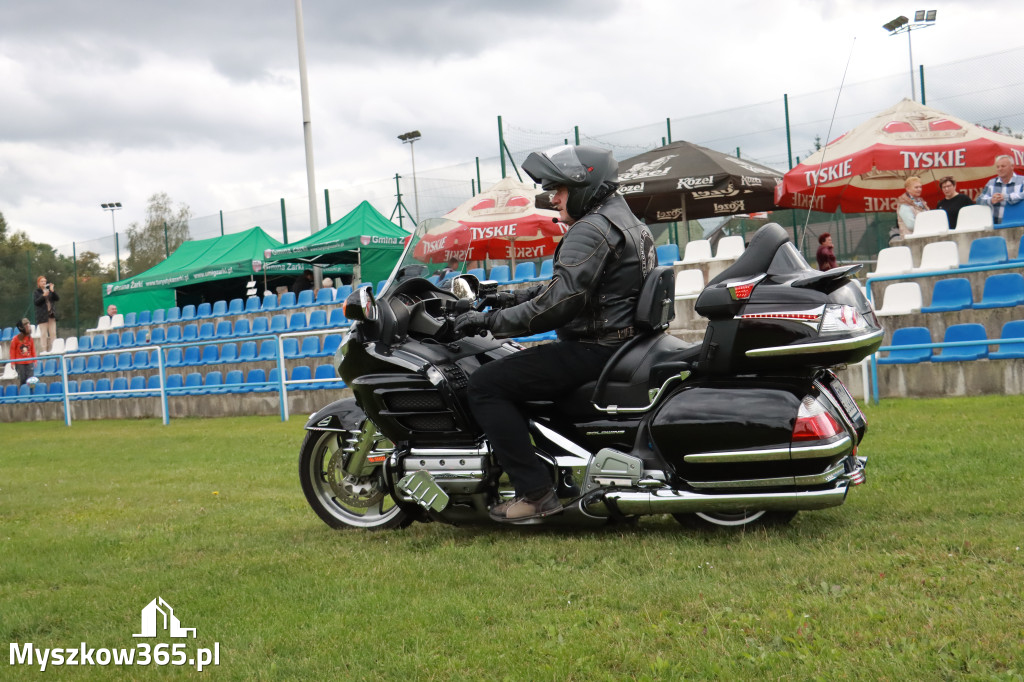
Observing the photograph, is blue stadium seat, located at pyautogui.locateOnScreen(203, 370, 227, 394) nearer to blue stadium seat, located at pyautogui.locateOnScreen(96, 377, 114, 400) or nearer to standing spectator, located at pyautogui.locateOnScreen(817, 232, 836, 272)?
blue stadium seat, located at pyautogui.locateOnScreen(96, 377, 114, 400)

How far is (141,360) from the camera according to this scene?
20.4 meters

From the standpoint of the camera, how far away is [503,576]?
13.4 ft

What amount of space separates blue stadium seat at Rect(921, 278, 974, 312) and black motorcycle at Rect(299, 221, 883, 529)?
676 cm

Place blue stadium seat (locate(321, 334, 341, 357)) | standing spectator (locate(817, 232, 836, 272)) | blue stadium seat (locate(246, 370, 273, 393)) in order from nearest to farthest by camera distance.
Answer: standing spectator (locate(817, 232, 836, 272))
blue stadium seat (locate(246, 370, 273, 393))
blue stadium seat (locate(321, 334, 341, 357))

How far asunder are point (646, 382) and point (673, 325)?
29.4 feet

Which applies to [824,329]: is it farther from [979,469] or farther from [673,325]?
[673,325]

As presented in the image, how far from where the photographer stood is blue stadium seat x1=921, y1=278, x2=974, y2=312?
35.1ft

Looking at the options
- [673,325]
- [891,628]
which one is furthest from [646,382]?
[673,325]

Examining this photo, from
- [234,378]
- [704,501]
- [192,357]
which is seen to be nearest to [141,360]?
[192,357]

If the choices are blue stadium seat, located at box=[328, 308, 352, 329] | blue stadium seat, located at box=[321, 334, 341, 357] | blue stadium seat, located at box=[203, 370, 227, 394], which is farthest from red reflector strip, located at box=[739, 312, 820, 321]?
blue stadium seat, located at box=[328, 308, 352, 329]

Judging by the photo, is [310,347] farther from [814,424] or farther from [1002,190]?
[814,424]

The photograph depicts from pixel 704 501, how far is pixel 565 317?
1008 mm

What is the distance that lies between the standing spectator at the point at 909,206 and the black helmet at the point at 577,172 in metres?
9.38

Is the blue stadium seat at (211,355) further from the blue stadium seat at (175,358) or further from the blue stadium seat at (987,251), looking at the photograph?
the blue stadium seat at (987,251)
